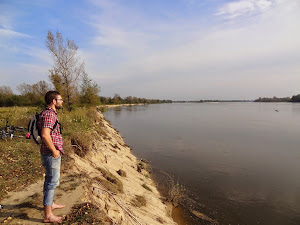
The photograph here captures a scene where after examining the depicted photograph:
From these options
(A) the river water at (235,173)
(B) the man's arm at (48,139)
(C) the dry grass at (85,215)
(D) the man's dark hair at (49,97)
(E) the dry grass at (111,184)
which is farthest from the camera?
(A) the river water at (235,173)

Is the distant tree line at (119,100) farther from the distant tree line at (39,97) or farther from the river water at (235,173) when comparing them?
the river water at (235,173)

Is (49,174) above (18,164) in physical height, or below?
above

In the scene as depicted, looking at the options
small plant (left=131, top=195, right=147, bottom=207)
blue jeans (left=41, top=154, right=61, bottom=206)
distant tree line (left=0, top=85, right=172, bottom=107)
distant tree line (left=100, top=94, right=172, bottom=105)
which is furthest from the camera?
distant tree line (left=100, top=94, right=172, bottom=105)

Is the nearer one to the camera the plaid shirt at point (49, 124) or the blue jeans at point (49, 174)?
the plaid shirt at point (49, 124)

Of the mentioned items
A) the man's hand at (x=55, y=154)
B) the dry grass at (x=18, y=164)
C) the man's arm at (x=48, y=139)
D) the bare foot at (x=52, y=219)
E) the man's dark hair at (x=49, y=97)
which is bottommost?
the bare foot at (x=52, y=219)

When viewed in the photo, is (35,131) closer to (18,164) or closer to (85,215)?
(85,215)

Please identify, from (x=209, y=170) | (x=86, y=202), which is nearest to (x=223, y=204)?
(x=209, y=170)

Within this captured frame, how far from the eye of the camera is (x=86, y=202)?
14.7ft

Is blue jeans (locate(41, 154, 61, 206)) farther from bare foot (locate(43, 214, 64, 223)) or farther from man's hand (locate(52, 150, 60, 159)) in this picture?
bare foot (locate(43, 214, 64, 223))

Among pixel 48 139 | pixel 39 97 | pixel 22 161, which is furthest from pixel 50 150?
pixel 39 97

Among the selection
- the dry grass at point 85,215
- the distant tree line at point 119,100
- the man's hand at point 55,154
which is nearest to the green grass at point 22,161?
the dry grass at point 85,215

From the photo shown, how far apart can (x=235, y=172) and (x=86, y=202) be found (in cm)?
1254

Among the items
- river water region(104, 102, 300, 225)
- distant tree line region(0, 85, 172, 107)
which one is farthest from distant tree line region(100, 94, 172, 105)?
river water region(104, 102, 300, 225)

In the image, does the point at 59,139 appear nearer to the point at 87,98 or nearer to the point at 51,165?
the point at 51,165
